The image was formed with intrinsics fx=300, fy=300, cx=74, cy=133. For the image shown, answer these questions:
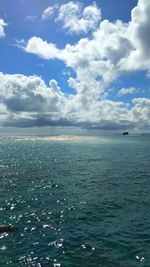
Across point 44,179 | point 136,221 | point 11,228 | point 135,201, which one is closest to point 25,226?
point 11,228

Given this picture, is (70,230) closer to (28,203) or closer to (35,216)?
(35,216)

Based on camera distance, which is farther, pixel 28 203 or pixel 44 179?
pixel 44 179

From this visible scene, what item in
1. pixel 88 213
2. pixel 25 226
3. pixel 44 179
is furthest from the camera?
pixel 44 179

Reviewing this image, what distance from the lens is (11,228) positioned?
113 ft

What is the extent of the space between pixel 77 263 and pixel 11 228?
35.5 ft

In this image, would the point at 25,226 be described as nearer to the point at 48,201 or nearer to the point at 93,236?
the point at 93,236

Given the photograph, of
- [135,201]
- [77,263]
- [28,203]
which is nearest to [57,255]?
[77,263]

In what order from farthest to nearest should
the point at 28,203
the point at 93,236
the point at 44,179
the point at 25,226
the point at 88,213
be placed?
the point at 44,179
the point at 28,203
the point at 88,213
the point at 25,226
the point at 93,236

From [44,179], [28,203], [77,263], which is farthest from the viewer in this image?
[44,179]

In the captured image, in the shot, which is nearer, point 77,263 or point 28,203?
point 77,263

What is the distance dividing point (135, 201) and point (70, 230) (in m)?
17.0

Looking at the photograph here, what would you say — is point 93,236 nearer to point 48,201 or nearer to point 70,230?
point 70,230

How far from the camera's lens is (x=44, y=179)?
69000mm

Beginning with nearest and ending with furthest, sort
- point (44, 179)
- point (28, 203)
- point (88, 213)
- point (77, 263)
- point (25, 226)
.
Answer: point (77, 263), point (25, 226), point (88, 213), point (28, 203), point (44, 179)
